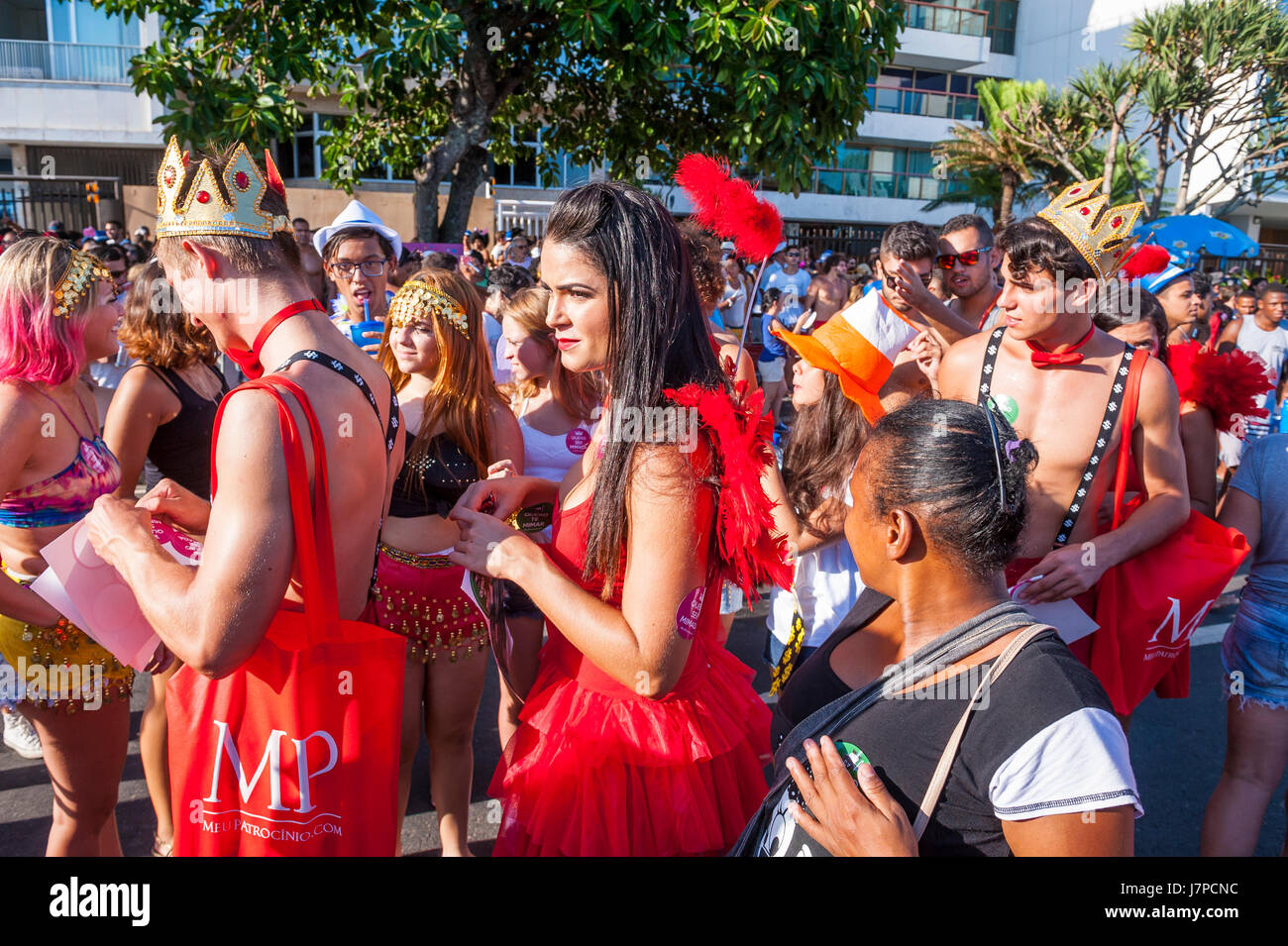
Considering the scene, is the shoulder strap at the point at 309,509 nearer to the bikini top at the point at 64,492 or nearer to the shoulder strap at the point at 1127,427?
the bikini top at the point at 64,492

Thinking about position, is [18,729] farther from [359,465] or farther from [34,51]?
[34,51]

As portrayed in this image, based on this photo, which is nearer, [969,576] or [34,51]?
[969,576]

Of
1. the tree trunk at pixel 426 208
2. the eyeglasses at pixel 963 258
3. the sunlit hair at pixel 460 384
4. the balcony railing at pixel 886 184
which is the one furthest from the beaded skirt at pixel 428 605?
the balcony railing at pixel 886 184

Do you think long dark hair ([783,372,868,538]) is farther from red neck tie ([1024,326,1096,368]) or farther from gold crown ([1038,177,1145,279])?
gold crown ([1038,177,1145,279])

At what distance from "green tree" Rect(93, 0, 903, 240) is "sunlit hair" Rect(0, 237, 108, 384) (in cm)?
542

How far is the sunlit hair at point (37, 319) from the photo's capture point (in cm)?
253

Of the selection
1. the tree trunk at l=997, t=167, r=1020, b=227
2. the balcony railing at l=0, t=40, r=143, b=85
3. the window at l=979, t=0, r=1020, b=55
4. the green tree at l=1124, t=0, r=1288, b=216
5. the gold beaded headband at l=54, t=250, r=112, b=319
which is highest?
the window at l=979, t=0, r=1020, b=55

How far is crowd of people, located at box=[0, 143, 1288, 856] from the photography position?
1.45 meters

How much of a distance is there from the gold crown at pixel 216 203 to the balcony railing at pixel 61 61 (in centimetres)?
2288

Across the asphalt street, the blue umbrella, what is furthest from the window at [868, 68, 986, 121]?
the asphalt street
